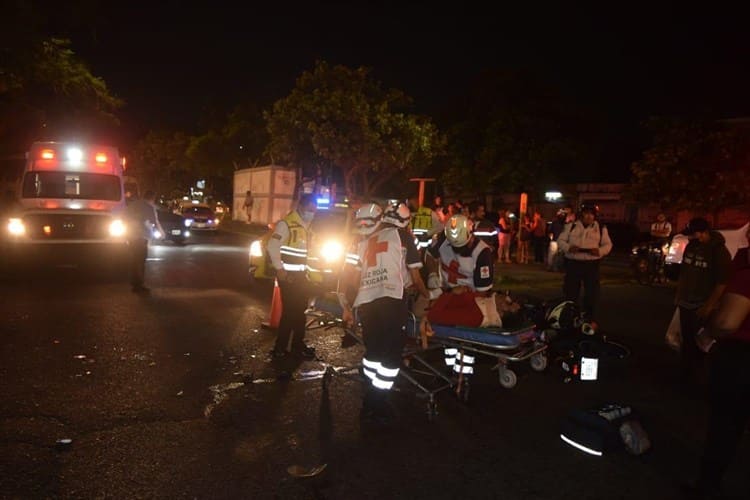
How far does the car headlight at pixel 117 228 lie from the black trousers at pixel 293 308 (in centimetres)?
739

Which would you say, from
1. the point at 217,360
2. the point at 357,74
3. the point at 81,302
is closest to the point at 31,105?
the point at 81,302

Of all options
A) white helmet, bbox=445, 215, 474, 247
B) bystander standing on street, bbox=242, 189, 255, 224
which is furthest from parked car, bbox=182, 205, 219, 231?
white helmet, bbox=445, 215, 474, 247

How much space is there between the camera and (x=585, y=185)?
116ft

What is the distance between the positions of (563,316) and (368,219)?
9.99 ft

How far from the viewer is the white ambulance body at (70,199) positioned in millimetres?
13180

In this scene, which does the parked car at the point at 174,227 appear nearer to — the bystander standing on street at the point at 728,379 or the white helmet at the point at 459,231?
the white helmet at the point at 459,231

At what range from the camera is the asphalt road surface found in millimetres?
4422

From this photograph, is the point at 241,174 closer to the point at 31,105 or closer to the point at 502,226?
the point at 31,105

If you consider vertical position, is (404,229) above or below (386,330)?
above

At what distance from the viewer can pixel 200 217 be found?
3162cm

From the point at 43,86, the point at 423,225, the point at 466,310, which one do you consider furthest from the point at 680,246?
the point at 43,86

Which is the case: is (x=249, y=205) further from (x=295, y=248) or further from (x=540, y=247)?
(x=295, y=248)

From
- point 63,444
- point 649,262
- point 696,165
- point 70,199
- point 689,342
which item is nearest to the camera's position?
point 63,444

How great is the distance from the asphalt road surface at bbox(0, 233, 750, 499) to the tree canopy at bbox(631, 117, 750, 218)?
1266 cm
